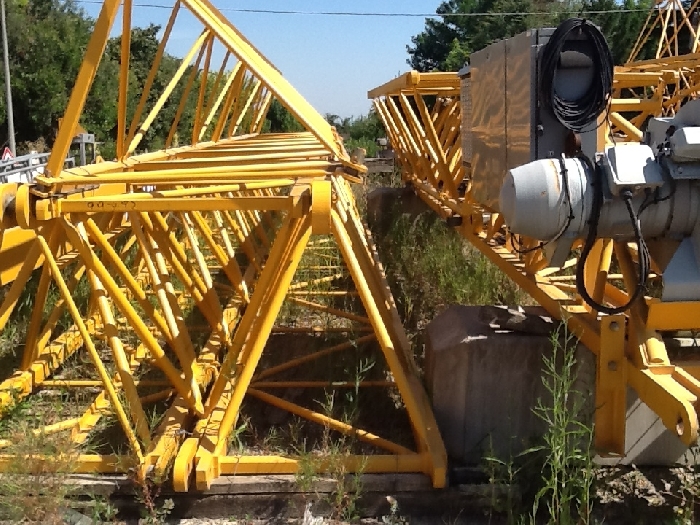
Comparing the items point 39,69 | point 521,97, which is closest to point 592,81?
point 521,97

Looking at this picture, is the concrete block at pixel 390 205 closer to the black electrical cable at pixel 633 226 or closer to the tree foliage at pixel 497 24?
the black electrical cable at pixel 633 226

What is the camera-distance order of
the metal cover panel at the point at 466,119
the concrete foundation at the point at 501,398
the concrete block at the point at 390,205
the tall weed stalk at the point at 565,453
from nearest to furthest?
the tall weed stalk at the point at 565,453 → the concrete foundation at the point at 501,398 → the metal cover panel at the point at 466,119 → the concrete block at the point at 390,205

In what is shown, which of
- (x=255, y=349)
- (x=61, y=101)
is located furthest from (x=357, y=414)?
(x=61, y=101)

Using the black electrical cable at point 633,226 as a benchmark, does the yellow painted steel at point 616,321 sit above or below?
below

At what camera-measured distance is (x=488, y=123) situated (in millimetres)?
4055

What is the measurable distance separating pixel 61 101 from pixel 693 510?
30.1 meters

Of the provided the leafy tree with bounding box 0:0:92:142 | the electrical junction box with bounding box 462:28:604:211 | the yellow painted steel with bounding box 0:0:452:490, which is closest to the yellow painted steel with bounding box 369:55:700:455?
the electrical junction box with bounding box 462:28:604:211

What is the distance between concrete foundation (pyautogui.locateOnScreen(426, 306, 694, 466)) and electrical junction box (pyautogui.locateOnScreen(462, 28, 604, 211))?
0.96 metres

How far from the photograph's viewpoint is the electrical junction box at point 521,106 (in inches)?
124

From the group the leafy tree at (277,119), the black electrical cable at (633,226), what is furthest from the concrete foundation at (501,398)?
the leafy tree at (277,119)

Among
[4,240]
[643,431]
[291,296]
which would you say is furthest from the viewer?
[291,296]

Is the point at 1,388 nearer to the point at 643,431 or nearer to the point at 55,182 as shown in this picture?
the point at 55,182

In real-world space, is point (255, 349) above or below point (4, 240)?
below

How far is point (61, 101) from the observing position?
28.1 metres
